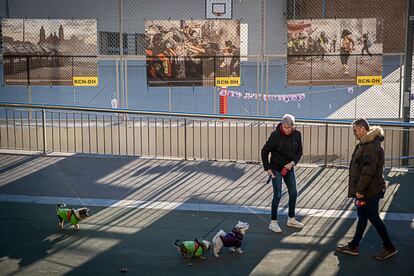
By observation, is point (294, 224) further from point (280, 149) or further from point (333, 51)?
point (333, 51)

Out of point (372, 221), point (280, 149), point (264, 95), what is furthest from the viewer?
point (264, 95)

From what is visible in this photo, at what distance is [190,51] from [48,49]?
3767 mm

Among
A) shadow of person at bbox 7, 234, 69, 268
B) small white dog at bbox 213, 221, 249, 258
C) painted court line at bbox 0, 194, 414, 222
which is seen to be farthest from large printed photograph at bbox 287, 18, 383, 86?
shadow of person at bbox 7, 234, 69, 268

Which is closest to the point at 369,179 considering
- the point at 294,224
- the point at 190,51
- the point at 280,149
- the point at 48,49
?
the point at 280,149

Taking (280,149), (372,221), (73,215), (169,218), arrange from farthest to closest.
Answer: (169,218) → (280,149) → (73,215) → (372,221)

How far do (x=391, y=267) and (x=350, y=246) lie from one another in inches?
21.6

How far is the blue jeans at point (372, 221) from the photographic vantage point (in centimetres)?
665

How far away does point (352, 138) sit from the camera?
14.4m

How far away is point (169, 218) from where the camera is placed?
8.14 metres

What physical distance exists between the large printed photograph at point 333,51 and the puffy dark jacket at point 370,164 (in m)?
8.63

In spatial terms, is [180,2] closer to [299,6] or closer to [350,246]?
[299,6]

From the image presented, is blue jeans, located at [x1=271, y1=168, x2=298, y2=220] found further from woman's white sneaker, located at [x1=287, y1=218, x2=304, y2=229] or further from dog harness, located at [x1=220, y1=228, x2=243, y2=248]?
dog harness, located at [x1=220, y1=228, x2=243, y2=248]

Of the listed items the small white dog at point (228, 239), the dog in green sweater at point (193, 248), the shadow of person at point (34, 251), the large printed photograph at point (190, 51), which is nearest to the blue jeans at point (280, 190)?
the small white dog at point (228, 239)

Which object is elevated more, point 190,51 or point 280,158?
point 190,51
